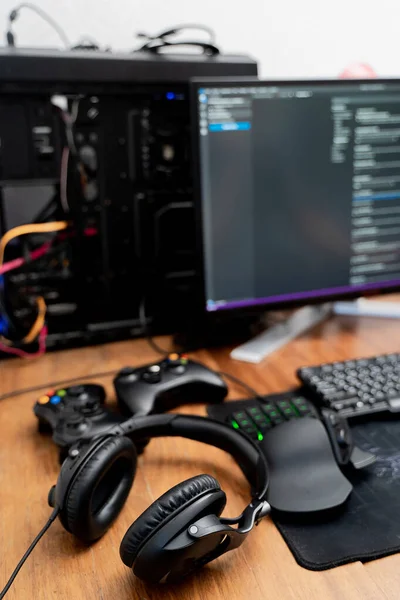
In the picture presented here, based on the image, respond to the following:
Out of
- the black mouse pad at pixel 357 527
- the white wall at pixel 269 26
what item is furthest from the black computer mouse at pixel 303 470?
the white wall at pixel 269 26

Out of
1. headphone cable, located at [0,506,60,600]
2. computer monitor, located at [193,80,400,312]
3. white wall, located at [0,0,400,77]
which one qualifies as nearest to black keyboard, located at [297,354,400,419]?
computer monitor, located at [193,80,400,312]

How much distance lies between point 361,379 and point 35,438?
438 mm

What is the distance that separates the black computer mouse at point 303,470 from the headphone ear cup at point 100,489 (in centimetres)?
15

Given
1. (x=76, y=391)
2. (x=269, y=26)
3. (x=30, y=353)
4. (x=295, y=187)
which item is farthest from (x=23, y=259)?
(x=269, y=26)

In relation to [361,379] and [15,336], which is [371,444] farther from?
[15,336]

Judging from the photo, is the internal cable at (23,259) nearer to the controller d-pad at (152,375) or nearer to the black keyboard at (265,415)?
the controller d-pad at (152,375)

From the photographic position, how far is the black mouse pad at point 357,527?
541mm

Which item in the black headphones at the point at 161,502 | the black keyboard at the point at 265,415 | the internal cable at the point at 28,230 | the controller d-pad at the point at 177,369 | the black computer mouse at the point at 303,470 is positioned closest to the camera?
the black headphones at the point at 161,502

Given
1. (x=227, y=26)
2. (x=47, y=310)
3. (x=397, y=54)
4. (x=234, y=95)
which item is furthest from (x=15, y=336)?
(x=397, y=54)

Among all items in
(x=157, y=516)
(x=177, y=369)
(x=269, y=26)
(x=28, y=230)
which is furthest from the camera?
(x=269, y=26)

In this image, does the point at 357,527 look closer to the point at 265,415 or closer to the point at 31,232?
the point at 265,415

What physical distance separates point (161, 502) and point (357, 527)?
0.68ft

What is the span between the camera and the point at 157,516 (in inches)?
19.3

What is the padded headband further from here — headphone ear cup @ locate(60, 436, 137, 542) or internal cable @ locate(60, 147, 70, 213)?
internal cable @ locate(60, 147, 70, 213)
